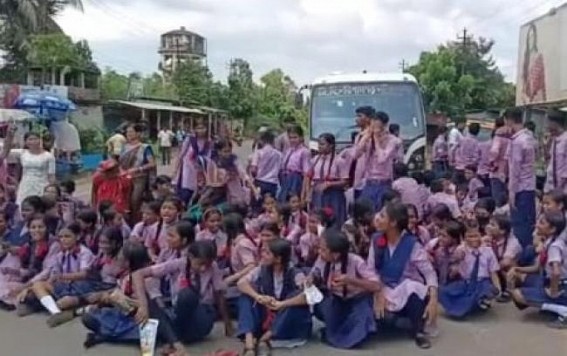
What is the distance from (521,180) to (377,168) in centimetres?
161

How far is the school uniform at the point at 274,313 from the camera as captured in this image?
6199 millimetres

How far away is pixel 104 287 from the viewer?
285 inches

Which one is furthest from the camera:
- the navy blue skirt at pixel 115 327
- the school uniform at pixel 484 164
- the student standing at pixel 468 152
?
the student standing at pixel 468 152

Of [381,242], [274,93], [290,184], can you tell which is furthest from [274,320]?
[274,93]

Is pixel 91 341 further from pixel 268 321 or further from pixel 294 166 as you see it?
pixel 294 166

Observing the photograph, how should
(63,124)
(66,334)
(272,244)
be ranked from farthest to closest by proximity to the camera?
(63,124) < (66,334) < (272,244)

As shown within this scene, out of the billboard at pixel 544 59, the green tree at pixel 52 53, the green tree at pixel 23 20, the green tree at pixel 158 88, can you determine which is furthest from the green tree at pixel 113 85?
the billboard at pixel 544 59

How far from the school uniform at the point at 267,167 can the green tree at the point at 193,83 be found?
39.8 metres

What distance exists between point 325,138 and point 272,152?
2005 millimetres

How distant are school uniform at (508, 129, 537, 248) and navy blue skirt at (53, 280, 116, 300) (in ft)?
14.1

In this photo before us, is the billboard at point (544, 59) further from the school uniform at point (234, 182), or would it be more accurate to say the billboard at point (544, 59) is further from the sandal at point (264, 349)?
the sandal at point (264, 349)

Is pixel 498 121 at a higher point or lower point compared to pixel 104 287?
higher

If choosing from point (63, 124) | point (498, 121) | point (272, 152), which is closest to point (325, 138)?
point (272, 152)

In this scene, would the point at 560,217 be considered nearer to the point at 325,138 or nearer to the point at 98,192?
the point at 325,138
